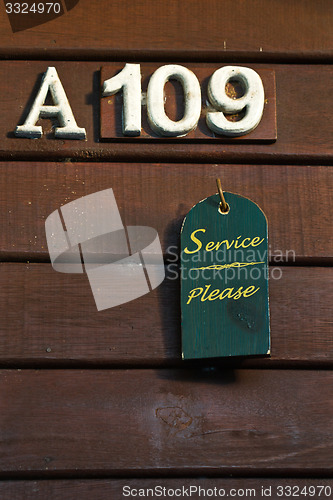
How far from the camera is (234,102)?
143 centimetres

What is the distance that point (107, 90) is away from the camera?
1.44 m

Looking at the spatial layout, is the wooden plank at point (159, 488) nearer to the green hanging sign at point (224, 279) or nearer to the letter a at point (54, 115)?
the green hanging sign at point (224, 279)

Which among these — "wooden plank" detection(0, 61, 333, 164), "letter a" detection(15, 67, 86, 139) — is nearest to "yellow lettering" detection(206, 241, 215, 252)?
"wooden plank" detection(0, 61, 333, 164)

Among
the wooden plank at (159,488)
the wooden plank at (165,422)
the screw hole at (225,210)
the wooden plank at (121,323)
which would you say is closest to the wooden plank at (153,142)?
the screw hole at (225,210)

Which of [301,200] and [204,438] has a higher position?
[301,200]

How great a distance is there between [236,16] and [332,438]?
94cm

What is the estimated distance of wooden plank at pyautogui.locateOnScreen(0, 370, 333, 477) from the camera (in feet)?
4.19

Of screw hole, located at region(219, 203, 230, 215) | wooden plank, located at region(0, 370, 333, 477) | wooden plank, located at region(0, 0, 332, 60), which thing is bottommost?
wooden plank, located at region(0, 370, 333, 477)

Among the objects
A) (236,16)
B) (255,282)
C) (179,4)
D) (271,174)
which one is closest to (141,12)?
(179,4)

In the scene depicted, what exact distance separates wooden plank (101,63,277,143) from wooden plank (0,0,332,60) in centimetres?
5

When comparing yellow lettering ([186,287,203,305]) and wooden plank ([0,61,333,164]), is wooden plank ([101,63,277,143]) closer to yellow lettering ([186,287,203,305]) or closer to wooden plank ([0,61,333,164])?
wooden plank ([0,61,333,164])

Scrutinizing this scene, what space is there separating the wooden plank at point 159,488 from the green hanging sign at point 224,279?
9.6 inches

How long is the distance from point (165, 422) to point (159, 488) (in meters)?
0.12

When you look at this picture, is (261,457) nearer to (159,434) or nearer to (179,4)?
(159,434)
